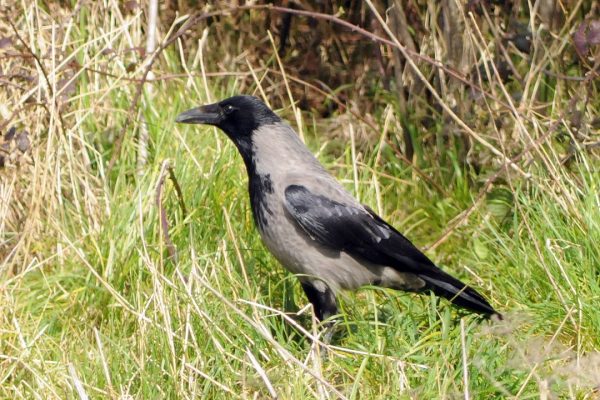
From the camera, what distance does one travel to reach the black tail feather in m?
4.47

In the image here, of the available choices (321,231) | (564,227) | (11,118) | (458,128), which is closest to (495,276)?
(564,227)

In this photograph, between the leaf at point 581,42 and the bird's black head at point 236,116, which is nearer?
the leaf at point 581,42

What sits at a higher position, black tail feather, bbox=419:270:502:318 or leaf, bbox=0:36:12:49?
leaf, bbox=0:36:12:49

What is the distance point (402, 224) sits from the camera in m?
5.85

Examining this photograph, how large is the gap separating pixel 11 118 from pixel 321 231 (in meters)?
1.53

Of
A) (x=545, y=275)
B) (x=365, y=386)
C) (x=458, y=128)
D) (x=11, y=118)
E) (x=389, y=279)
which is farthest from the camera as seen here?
(x=458, y=128)

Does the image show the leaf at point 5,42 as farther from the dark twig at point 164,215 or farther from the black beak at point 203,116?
the dark twig at point 164,215

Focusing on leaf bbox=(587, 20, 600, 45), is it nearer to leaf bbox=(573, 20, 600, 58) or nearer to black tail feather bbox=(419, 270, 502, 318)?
leaf bbox=(573, 20, 600, 58)

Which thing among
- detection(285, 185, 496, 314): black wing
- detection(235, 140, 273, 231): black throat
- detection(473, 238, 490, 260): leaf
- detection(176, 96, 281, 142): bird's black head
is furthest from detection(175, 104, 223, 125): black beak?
detection(473, 238, 490, 260): leaf

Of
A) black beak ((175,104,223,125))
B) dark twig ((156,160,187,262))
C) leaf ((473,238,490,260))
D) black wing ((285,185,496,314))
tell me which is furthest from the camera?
leaf ((473,238,490,260))

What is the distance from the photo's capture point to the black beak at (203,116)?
5082mm

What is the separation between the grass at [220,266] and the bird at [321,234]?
11 centimetres

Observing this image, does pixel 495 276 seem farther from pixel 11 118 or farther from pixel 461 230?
pixel 11 118

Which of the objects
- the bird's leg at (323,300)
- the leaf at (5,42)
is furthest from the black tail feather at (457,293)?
the leaf at (5,42)
